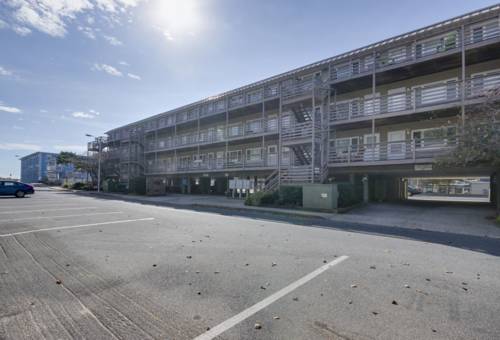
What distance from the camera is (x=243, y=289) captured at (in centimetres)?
383

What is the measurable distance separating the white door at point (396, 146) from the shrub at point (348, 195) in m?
3.10

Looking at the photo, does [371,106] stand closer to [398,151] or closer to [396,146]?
[396,146]

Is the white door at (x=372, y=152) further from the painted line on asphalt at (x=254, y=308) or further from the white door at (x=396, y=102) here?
the painted line on asphalt at (x=254, y=308)

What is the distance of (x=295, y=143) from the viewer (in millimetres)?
17641

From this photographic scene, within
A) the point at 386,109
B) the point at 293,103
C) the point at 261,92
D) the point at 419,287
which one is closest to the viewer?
the point at 419,287

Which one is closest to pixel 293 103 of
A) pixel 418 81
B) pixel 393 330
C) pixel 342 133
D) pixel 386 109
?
pixel 342 133

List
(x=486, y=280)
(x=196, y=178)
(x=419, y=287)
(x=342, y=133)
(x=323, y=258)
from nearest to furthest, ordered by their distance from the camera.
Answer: (x=419, y=287)
(x=486, y=280)
(x=323, y=258)
(x=342, y=133)
(x=196, y=178)

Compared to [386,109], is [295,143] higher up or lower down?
lower down

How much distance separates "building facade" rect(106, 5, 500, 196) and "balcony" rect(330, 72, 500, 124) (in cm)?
6

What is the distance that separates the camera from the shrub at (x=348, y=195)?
14523mm

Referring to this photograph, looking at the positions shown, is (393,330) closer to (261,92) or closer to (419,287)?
(419,287)

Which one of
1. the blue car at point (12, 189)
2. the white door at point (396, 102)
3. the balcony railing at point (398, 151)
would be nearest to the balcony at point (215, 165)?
the balcony railing at point (398, 151)

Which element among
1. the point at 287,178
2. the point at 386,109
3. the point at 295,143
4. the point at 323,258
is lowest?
the point at 323,258

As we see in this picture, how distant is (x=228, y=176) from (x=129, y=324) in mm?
23872
